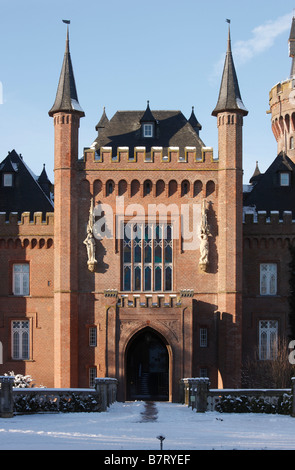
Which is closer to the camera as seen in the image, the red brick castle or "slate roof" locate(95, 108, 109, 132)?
the red brick castle

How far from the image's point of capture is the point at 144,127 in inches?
1924

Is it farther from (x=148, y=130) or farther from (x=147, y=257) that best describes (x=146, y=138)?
(x=147, y=257)

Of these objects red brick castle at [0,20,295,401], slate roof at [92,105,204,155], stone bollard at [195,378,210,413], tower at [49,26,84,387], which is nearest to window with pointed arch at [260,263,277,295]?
red brick castle at [0,20,295,401]

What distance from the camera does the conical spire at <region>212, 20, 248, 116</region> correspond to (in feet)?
151

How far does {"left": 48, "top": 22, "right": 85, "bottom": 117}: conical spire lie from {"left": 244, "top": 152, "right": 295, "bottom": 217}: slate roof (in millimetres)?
11458

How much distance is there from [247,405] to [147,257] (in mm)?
16567

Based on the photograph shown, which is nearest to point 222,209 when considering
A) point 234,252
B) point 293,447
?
point 234,252

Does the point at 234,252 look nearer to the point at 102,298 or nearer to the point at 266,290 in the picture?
the point at 266,290

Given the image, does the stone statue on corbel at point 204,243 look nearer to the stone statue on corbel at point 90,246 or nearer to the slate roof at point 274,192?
the slate roof at point 274,192

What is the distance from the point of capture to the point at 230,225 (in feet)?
150

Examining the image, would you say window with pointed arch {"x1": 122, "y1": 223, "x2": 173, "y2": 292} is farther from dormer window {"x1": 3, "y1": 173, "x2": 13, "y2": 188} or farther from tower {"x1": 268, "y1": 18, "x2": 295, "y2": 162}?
tower {"x1": 268, "y1": 18, "x2": 295, "y2": 162}

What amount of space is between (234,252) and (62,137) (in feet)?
35.7

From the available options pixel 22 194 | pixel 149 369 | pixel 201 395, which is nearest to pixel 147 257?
pixel 149 369

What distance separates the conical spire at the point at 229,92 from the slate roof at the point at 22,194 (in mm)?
11365
